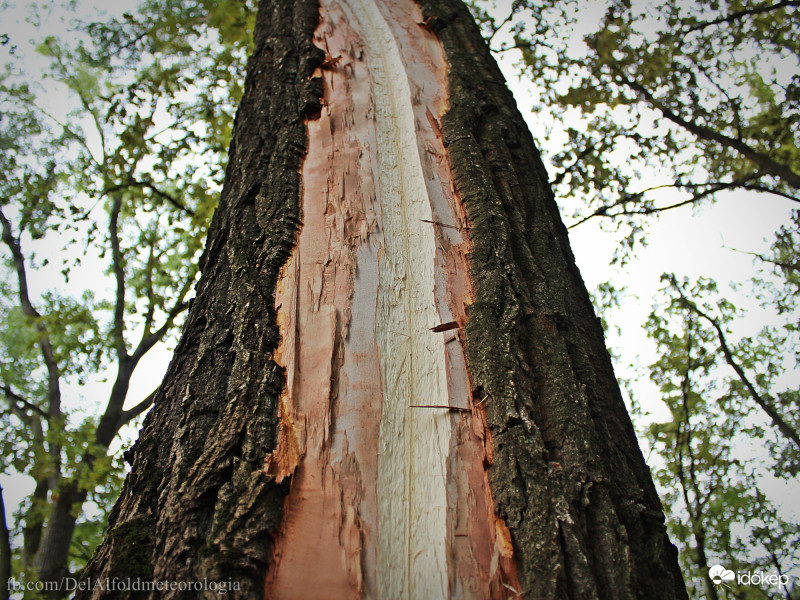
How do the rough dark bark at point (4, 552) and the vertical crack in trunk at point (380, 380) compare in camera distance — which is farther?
the rough dark bark at point (4, 552)

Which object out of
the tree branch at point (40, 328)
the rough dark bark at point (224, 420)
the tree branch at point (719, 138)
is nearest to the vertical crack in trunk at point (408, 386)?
the rough dark bark at point (224, 420)

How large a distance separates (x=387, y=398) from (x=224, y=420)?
39cm

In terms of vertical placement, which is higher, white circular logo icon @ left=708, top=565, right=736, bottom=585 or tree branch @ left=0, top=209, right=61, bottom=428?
tree branch @ left=0, top=209, right=61, bottom=428

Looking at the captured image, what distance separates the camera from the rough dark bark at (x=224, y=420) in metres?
0.92

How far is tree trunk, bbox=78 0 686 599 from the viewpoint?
925 millimetres

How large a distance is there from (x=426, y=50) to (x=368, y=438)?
1870mm

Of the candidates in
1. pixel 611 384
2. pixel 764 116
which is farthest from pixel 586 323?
pixel 764 116

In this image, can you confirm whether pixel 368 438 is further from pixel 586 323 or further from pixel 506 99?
pixel 506 99

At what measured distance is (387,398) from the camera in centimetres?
116

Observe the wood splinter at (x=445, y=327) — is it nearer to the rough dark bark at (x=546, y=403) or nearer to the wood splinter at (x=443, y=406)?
the rough dark bark at (x=546, y=403)

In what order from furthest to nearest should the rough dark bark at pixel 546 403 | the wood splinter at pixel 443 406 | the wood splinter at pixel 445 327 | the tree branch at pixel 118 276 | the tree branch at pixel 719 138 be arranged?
1. the tree branch at pixel 118 276
2. the tree branch at pixel 719 138
3. the wood splinter at pixel 445 327
4. the wood splinter at pixel 443 406
5. the rough dark bark at pixel 546 403

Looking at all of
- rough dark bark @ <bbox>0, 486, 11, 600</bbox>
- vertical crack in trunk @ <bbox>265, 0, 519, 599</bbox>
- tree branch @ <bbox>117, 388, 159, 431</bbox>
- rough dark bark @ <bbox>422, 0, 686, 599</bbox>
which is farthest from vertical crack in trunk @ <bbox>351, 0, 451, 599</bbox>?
tree branch @ <bbox>117, 388, 159, 431</bbox>

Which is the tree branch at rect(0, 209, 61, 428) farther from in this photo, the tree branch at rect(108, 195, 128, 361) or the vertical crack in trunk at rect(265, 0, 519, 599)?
the vertical crack in trunk at rect(265, 0, 519, 599)

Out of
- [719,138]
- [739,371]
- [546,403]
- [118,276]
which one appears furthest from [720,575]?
[118,276]
